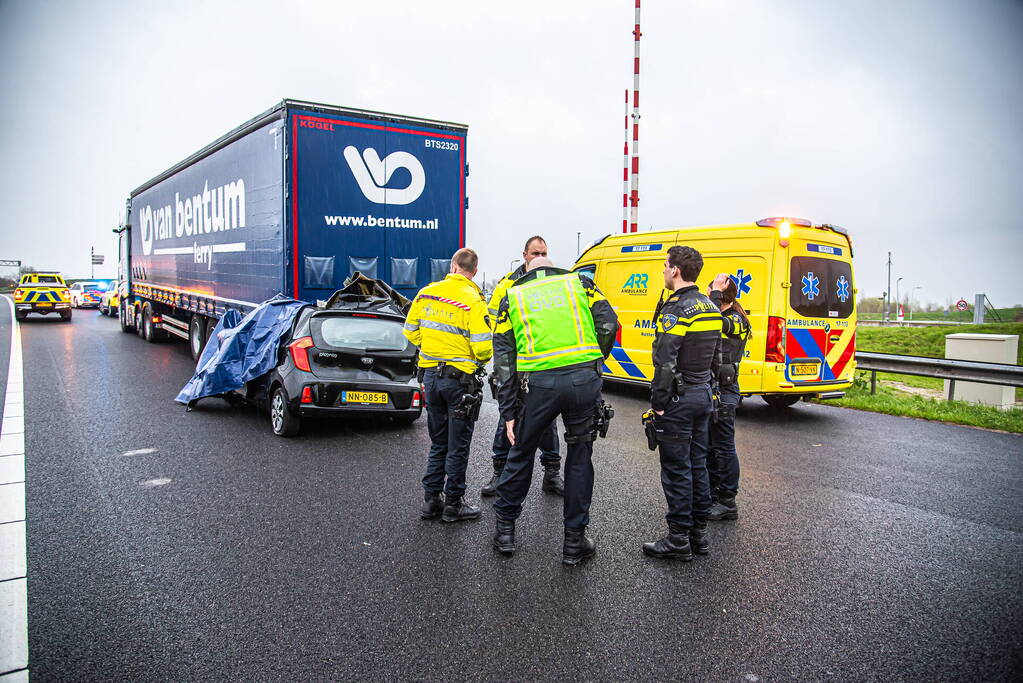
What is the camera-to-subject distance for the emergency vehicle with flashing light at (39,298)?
25344 millimetres

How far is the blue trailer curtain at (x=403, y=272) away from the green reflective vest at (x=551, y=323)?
18.1 ft

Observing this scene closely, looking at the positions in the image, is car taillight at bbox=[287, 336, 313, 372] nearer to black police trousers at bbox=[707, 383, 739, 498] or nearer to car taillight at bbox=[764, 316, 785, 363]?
black police trousers at bbox=[707, 383, 739, 498]

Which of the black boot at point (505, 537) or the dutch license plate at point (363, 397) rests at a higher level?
the dutch license plate at point (363, 397)

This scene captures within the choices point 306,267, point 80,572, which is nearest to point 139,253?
point 306,267

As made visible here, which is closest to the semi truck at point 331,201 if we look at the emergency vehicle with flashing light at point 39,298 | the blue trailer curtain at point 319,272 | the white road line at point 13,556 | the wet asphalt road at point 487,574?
the blue trailer curtain at point 319,272

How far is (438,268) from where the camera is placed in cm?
977

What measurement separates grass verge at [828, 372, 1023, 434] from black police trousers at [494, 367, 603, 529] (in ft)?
22.2

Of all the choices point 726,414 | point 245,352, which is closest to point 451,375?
point 726,414

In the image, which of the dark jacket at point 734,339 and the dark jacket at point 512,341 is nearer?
the dark jacket at point 512,341

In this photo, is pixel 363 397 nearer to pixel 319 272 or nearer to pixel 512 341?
pixel 319 272

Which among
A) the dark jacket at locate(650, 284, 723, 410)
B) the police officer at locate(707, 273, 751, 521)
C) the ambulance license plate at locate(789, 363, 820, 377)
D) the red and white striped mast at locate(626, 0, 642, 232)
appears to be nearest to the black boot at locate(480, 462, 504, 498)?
the police officer at locate(707, 273, 751, 521)

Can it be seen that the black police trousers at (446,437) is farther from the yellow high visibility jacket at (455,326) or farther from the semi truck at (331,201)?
the semi truck at (331,201)

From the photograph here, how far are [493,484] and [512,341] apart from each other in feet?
5.75

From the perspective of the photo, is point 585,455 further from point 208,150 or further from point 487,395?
point 208,150
